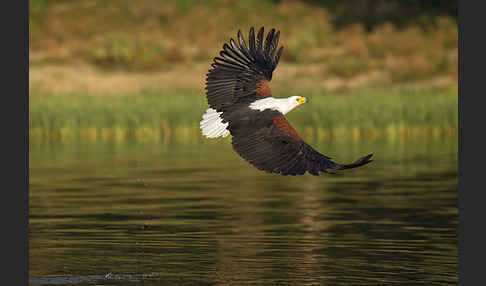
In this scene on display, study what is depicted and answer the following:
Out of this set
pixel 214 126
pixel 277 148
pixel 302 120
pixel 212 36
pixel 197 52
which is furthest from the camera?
pixel 212 36

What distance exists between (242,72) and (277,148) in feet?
4.36

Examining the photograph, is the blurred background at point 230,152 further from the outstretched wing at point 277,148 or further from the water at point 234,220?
the outstretched wing at point 277,148

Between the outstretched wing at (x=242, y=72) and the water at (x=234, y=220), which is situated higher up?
the outstretched wing at (x=242, y=72)

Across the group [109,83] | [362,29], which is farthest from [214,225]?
[362,29]

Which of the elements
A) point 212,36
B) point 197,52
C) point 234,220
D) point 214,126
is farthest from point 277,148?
point 212,36

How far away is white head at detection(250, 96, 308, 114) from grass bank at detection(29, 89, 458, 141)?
63.2ft

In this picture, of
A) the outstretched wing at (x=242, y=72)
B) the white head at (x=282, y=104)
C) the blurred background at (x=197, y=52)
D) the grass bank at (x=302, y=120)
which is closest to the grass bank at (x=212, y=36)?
the blurred background at (x=197, y=52)

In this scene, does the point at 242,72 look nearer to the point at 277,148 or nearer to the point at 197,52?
the point at 277,148

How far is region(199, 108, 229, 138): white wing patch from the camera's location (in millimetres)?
13617

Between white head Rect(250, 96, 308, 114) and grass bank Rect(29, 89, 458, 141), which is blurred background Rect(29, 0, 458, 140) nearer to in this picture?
grass bank Rect(29, 89, 458, 141)

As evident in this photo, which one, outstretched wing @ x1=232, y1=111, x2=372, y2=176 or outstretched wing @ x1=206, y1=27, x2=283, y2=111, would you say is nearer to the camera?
outstretched wing @ x1=232, y1=111, x2=372, y2=176

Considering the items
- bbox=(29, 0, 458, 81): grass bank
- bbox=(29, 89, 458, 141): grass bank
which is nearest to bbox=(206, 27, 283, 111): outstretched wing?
bbox=(29, 89, 458, 141): grass bank

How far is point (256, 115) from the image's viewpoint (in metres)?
13.5

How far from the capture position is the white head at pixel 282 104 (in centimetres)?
1325
